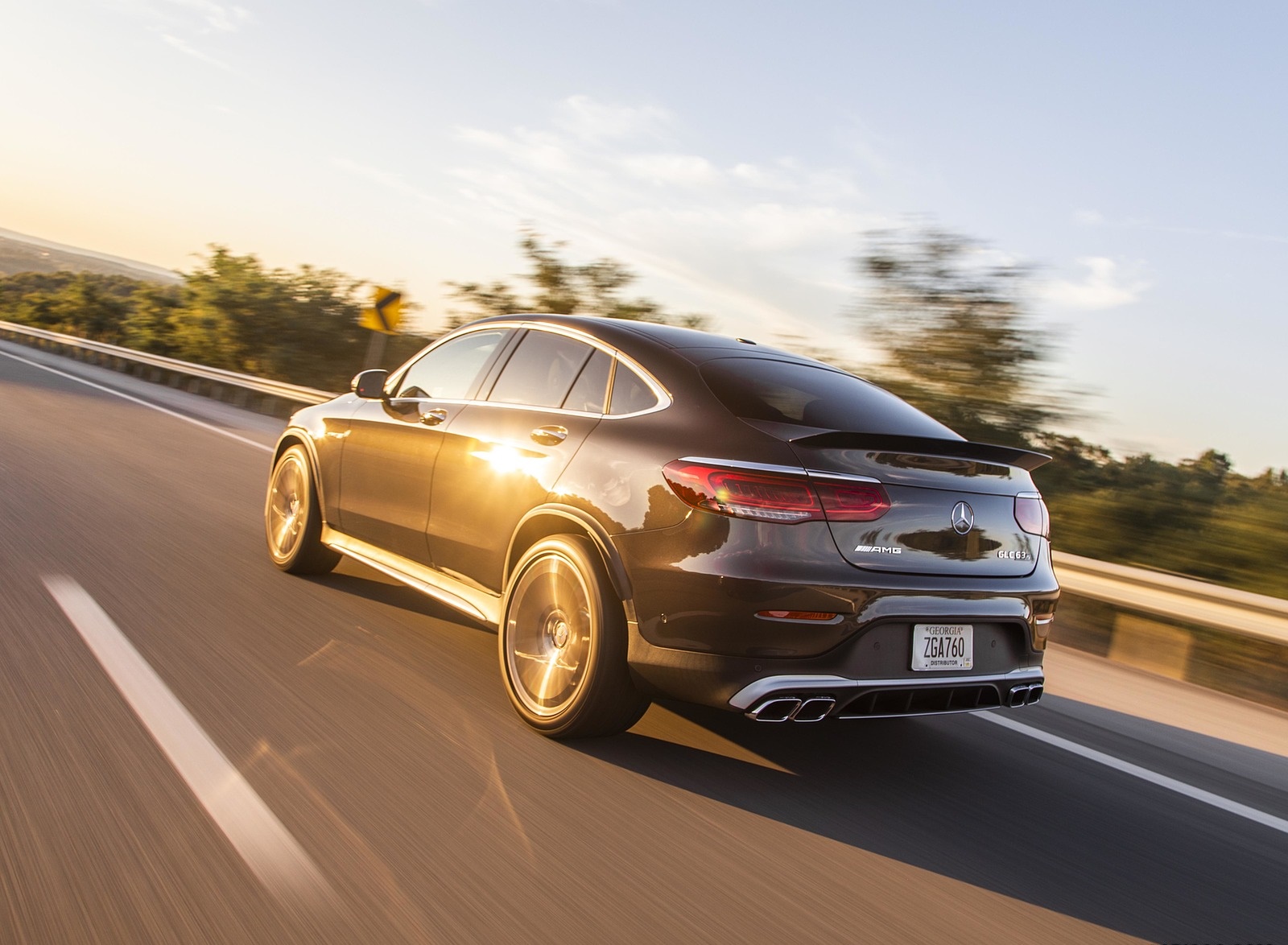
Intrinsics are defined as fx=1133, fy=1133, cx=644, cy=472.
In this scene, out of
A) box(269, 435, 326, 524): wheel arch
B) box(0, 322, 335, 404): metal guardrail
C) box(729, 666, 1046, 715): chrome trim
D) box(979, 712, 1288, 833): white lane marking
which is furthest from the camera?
box(0, 322, 335, 404): metal guardrail

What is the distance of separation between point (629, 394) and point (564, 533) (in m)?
0.60

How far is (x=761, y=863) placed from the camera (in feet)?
11.1

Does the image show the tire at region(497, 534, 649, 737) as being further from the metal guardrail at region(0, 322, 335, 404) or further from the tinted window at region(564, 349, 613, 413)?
the metal guardrail at region(0, 322, 335, 404)

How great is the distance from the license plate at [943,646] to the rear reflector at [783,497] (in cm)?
47

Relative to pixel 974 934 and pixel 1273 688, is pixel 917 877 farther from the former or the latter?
pixel 1273 688

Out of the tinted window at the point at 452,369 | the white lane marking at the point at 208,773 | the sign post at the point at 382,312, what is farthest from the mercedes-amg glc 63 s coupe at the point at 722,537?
the sign post at the point at 382,312

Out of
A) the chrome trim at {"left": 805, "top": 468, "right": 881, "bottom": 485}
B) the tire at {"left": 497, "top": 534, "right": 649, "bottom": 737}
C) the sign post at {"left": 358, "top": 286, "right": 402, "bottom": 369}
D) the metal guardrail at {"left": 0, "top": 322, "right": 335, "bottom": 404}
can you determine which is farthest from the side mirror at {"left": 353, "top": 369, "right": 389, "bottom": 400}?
the sign post at {"left": 358, "top": 286, "right": 402, "bottom": 369}

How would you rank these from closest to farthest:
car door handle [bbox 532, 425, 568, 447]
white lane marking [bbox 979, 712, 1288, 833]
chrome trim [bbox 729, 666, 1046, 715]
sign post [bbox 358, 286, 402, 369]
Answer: chrome trim [bbox 729, 666, 1046, 715] < white lane marking [bbox 979, 712, 1288, 833] < car door handle [bbox 532, 425, 568, 447] < sign post [bbox 358, 286, 402, 369]

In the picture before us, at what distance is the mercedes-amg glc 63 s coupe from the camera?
3732 millimetres

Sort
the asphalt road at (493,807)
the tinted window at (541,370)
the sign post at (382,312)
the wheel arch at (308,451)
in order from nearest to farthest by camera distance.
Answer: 1. the asphalt road at (493,807)
2. the tinted window at (541,370)
3. the wheel arch at (308,451)
4. the sign post at (382,312)

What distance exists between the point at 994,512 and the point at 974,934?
62.2 inches

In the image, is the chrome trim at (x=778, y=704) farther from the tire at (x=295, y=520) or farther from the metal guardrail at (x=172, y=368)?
the metal guardrail at (x=172, y=368)

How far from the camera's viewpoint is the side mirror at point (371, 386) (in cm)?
597

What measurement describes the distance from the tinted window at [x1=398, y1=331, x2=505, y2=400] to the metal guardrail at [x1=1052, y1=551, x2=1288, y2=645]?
154 inches
